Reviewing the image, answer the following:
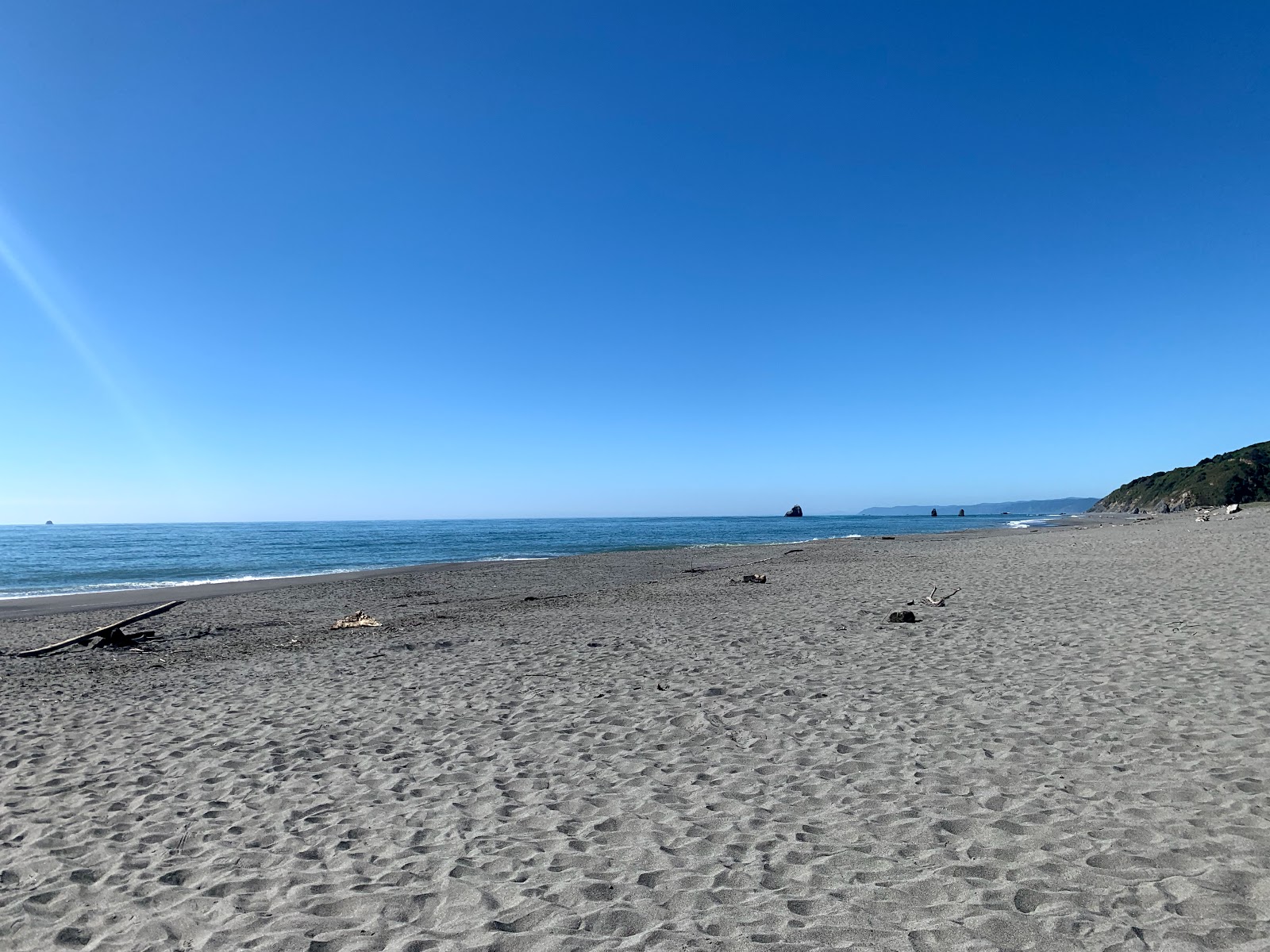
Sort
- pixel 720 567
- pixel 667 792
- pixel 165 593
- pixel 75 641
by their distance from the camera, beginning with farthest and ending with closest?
1. pixel 720 567
2. pixel 165 593
3. pixel 75 641
4. pixel 667 792

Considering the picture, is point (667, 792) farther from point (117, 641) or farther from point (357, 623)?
point (117, 641)

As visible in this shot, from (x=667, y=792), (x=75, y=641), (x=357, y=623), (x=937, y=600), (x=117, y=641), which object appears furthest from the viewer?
(x=357, y=623)

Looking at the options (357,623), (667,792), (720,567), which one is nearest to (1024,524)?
(720,567)

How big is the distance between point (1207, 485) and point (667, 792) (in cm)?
12509

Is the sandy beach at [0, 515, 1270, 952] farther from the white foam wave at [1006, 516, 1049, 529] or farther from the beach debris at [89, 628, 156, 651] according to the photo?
the white foam wave at [1006, 516, 1049, 529]

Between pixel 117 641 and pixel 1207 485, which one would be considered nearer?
pixel 117 641

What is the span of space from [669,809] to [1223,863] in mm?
3795

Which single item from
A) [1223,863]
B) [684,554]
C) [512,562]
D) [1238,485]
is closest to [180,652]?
[1223,863]

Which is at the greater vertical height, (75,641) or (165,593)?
(75,641)

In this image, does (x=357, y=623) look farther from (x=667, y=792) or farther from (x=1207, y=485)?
(x=1207, y=485)

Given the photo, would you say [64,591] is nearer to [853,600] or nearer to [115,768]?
[115,768]

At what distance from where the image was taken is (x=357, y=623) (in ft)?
57.3

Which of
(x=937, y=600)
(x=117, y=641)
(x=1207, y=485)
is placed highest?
(x=1207, y=485)

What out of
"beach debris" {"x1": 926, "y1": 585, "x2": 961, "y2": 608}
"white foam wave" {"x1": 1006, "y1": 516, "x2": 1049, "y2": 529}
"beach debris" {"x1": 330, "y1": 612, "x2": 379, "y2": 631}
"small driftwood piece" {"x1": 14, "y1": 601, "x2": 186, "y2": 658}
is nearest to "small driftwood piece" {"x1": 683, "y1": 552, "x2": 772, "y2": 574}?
"beach debris" {"x1": 926, "y1": 585, "x2": 961, "y2": 608}
